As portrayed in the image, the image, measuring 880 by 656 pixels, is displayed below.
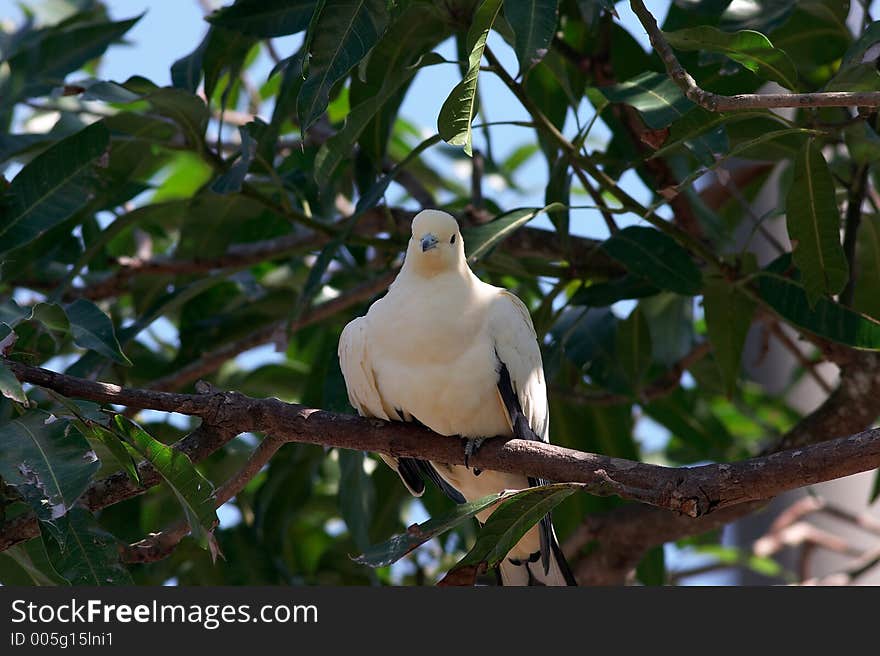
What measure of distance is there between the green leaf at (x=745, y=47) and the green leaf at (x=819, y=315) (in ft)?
2.29

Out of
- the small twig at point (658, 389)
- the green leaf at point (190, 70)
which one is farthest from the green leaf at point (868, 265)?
the green leaf at point (190, 70)

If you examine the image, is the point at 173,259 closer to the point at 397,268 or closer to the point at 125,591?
the point at 397,268

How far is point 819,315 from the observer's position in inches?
140

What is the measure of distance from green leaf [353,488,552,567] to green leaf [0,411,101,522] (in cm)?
66

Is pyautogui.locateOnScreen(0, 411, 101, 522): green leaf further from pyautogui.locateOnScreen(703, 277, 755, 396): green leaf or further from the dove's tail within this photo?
pyautogui.locateOnScreen(703, 277, 755, 396): green leaf

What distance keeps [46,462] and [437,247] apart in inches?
60.4

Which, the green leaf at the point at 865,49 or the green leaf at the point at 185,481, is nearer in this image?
the green leaf at the point at 185,481

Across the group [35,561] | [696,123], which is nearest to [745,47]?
[696,123]

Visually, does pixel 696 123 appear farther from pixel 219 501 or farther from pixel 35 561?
pixel 35 561

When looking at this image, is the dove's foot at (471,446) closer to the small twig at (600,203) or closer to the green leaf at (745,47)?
the small twig at (600,203)

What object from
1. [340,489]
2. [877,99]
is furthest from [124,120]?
[877,99]

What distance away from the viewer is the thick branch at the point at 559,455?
8.20 ft

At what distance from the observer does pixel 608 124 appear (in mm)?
4410

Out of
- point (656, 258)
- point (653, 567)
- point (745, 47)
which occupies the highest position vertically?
point (745, 47)
